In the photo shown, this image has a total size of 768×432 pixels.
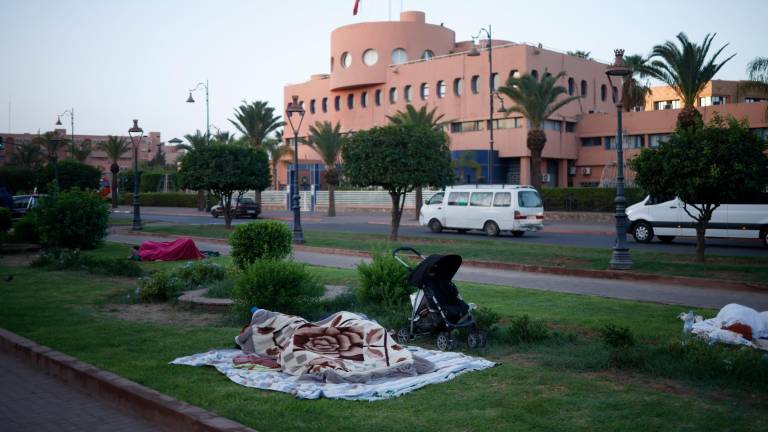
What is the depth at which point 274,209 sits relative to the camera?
62.0 meters

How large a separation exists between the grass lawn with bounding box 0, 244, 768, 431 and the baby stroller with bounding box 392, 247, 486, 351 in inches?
17.4

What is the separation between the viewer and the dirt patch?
948 centimetres

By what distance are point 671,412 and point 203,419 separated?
3.31 meters

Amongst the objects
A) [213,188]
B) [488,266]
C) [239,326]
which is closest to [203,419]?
[239,326]

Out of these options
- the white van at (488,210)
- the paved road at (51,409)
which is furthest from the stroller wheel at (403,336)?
the white van at (488,210)

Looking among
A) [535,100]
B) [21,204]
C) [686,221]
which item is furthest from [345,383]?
[535,100]

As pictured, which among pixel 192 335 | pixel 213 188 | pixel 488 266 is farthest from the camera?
pixel 213 188

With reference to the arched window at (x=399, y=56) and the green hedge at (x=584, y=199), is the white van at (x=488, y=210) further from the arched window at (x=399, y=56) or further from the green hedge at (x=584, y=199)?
the arched window at (x=399, y=56)

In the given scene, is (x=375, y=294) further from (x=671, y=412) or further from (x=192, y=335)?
(x=671, y=412)

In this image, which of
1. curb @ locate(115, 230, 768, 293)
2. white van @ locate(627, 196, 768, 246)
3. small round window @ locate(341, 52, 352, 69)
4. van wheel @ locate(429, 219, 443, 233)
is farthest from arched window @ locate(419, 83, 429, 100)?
curb @ locate(115, 230, 768, 293)

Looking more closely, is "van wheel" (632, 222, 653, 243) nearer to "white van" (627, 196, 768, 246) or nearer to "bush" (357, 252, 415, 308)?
"white van" (627, 196, 768, 246)

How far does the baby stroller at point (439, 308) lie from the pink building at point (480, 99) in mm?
38208

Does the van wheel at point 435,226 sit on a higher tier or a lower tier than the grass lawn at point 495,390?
higher

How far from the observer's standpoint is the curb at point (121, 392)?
5.13 m
